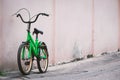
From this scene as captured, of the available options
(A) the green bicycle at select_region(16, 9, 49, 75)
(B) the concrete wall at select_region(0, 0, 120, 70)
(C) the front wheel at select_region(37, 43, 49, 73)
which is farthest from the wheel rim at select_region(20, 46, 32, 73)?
(B) the concrete wall at select_region(0, 0, 120, 70)

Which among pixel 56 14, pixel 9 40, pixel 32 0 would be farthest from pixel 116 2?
pixel 9 40

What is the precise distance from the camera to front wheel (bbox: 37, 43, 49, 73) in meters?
9.29

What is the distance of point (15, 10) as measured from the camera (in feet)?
30.5

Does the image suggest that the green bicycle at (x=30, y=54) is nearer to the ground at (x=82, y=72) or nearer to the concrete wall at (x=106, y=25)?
the ground at (x=82, y=72)

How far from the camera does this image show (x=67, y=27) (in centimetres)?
1131

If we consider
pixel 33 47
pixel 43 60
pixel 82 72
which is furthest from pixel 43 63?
pixel 82 72

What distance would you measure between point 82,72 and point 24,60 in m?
1.70

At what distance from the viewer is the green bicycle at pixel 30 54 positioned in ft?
28.4

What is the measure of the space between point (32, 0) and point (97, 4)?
370 centimetres

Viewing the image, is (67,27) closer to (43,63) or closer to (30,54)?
(43,63)

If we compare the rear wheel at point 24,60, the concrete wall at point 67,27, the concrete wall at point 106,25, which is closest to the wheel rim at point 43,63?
the rear wheel at point 24,60

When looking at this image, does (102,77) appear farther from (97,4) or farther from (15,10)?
(97,4)

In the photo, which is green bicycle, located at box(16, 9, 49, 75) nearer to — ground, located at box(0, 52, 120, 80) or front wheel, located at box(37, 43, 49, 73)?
front wheel, located at box(37, 43, 49, 73)

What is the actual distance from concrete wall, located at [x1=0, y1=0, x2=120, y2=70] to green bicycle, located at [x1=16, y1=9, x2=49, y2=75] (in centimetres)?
42
